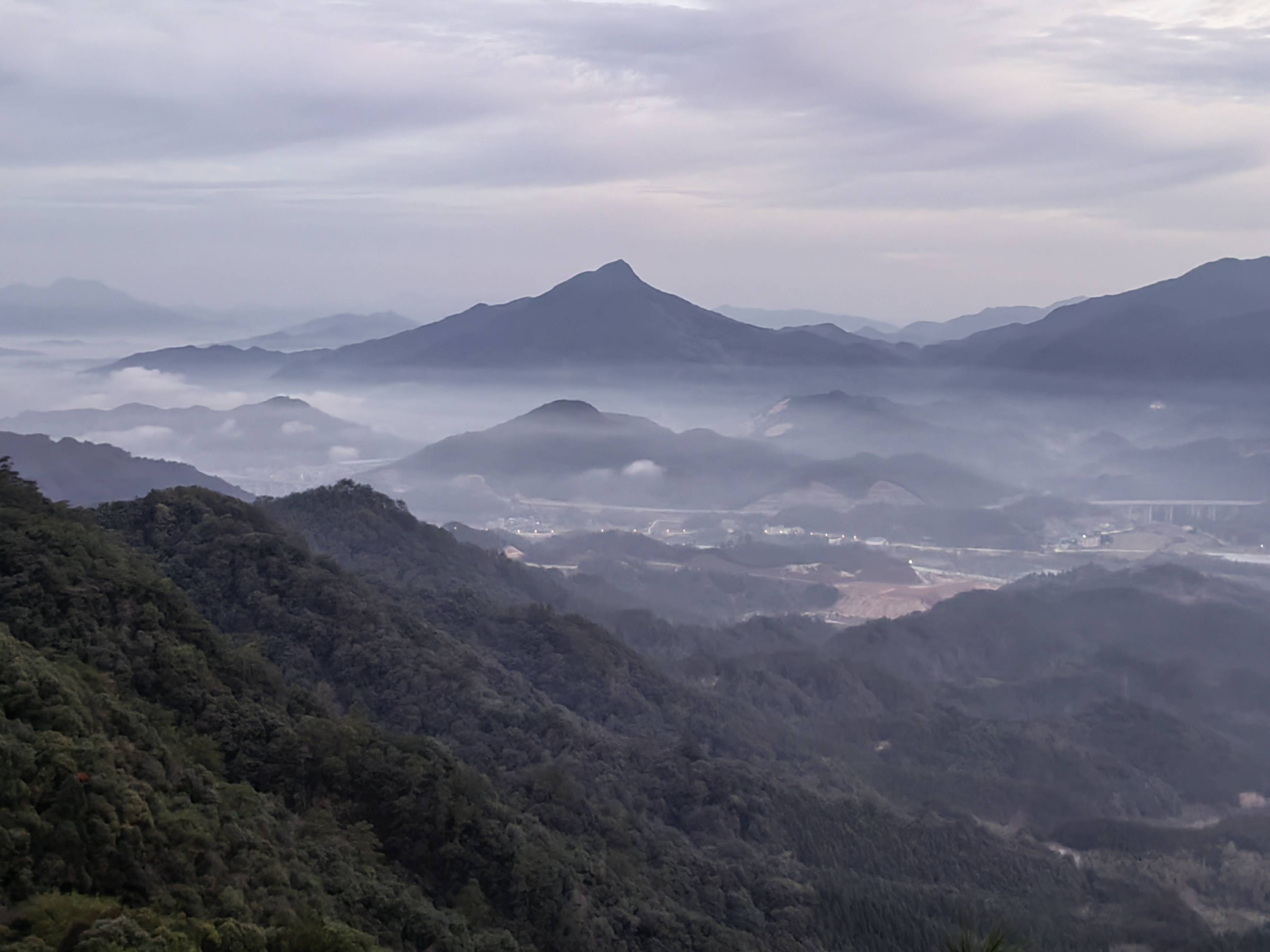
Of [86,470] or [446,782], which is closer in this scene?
[446,782]

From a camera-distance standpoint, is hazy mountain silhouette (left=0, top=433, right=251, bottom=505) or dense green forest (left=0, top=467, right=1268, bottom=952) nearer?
dense green forest (left=0, top=467, right=1268, bottom=952)

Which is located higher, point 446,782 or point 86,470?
point 86,470

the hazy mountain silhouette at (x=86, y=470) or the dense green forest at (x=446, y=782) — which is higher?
the hazy mountain silhouette at (x=86, y=470)

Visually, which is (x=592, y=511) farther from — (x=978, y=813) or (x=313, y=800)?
(x=313, y=800)

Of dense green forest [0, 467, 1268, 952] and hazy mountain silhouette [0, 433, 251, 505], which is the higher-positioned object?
hazy mountain silhouette [0, 433, 251, 505]

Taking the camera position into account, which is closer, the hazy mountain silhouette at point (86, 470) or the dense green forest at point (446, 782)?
the dense green forest at point (446, 782)
